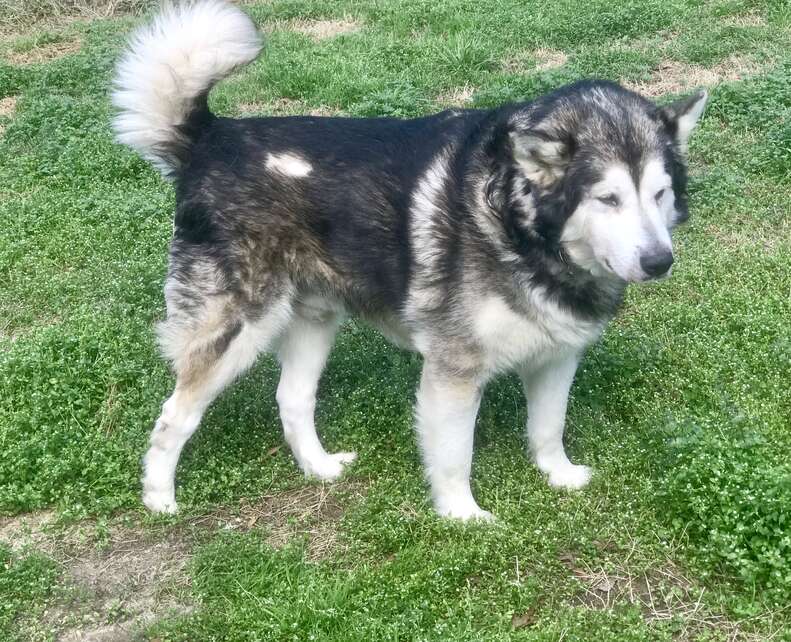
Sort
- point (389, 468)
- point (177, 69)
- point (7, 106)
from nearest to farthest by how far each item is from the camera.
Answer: point (177, 69), point (389, 468), point (7, 106)

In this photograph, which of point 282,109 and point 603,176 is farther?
point 282,109

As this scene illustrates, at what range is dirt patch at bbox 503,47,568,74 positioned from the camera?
8.32m

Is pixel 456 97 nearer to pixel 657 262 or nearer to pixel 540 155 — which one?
pixel 540 155

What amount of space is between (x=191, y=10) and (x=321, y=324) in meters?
1.52

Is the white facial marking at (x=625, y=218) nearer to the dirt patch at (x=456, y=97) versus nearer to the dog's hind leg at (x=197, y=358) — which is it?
the dog's hind leg at (x=197, y=358)

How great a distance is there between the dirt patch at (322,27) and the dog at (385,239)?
632cm

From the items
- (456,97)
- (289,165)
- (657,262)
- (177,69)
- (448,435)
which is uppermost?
(177,69)

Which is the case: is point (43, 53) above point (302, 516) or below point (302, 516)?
below

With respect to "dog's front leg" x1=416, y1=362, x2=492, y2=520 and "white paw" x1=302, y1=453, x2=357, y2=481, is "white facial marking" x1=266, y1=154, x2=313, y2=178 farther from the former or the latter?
"white paw" x1=302, y1=453, x2=357, y2=481

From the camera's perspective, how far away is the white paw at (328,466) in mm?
4219

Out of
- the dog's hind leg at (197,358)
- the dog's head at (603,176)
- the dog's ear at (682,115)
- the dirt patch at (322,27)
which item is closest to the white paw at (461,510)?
the dog's hind leg at (197,358)

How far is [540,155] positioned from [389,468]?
177 cm

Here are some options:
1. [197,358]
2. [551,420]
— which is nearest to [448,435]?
[551,420]

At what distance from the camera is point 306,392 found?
14.1 feet
